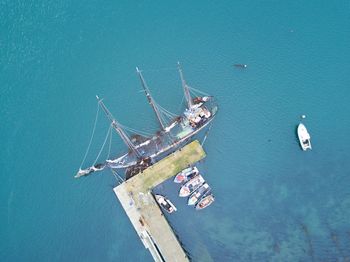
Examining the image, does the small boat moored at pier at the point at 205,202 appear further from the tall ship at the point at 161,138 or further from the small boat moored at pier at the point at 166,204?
the tall ship at the point at 161,138

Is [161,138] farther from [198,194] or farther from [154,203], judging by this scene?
[198,194]

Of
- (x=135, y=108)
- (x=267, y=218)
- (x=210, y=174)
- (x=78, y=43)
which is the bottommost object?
(x=267, y=218)

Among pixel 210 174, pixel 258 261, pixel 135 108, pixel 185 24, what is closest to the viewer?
pixel 258 261

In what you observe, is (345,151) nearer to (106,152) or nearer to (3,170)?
(106,152)

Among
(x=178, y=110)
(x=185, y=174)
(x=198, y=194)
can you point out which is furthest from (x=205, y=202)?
(x=178, y=110)

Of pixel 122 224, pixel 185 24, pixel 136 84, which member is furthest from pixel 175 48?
pixel 122 224

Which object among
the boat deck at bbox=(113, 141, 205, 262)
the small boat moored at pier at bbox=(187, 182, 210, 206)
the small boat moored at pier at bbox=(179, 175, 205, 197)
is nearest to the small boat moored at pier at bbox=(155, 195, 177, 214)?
the boat deck at bbox=(113, 141, 205, 262)
